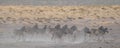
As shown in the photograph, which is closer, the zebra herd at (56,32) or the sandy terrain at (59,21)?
the sandy terrain at (59,21)

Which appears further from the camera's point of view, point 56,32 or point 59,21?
point 59,21

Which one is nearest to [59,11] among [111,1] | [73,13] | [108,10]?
[73,13]

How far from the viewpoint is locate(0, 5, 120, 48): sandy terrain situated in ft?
36.7

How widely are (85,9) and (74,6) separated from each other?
74 cm

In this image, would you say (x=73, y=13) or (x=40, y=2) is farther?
(x=40, y=2)

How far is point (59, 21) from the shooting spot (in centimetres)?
1436

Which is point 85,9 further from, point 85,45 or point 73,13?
point 85,45

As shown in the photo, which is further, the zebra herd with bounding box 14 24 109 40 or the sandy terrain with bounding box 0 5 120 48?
the zebra herd with bounding box 14 24 109 40

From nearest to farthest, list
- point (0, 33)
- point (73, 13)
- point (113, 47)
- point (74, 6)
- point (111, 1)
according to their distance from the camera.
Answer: point (113, 47) < point (0, 33) < point (73, 13) < point (74, 6) < point (111, 1)

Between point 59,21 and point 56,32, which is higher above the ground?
point 56,32

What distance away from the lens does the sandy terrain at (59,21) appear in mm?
11172

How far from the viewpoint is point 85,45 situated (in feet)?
36.1

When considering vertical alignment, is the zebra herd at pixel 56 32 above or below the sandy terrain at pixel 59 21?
above

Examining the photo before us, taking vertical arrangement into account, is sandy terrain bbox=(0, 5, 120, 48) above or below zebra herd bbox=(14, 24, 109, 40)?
below
